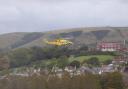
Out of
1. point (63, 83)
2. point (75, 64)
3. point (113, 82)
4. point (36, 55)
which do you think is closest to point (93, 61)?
point (75, 64)

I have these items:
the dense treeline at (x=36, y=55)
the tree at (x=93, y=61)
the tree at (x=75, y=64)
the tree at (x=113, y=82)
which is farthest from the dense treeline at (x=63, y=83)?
the dense treeline at (x=36, y=55)

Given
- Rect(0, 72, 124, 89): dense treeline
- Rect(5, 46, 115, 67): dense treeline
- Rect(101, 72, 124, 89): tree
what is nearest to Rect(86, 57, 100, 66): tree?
Rect(5, 46, 115, 67): dense treeline

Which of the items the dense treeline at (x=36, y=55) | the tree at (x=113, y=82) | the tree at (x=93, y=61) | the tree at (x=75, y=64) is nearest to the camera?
the tree at (x=113, y=82)

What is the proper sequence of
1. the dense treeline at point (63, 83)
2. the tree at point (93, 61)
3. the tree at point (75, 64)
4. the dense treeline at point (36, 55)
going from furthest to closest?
the dense treeline at point (36, 55)
the tree at point (75, 64)
the tree at point (93, 61)
the dense treeline at point (63, 83)

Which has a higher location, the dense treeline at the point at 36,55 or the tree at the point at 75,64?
the dense treeline at the point at 36,55

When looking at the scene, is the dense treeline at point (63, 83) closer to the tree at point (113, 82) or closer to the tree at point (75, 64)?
the tree at point (113, 82)

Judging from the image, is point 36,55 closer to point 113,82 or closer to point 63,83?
point 113,82

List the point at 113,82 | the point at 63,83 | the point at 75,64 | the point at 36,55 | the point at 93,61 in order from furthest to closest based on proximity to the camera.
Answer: the point at 36,55 < the point at 75,64 < the point at 93,61 < the point at 113,82 < the point at 63,83

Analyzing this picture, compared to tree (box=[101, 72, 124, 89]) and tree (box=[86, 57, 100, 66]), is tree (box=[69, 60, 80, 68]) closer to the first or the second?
tree (box=[86, 57, 100, 66])

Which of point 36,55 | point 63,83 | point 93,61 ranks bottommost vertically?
point 93,61

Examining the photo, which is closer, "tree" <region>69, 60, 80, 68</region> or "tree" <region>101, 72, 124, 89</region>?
"tree" <region>101, 72, 124, 89</region>

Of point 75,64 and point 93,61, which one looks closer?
point 93,61
